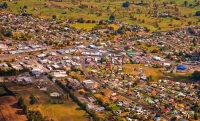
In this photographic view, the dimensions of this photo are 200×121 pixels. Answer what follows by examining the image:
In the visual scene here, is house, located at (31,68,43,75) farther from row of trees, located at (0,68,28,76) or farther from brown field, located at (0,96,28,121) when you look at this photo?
brown field, located at (0,96,28,121)

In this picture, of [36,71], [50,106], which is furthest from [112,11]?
[50,106]

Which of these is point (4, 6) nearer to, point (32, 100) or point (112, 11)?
point (112, 11)

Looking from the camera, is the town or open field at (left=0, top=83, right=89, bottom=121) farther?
the town

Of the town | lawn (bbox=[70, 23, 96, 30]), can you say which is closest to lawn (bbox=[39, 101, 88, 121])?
the town

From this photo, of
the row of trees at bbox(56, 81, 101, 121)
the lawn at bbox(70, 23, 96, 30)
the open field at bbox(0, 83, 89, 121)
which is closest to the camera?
the row of trees at bbox(56, 81, 101, 121)

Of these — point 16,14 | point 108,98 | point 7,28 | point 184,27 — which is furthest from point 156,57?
point 16,14

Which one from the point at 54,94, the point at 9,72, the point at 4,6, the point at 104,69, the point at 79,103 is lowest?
A: the point at 79,103
